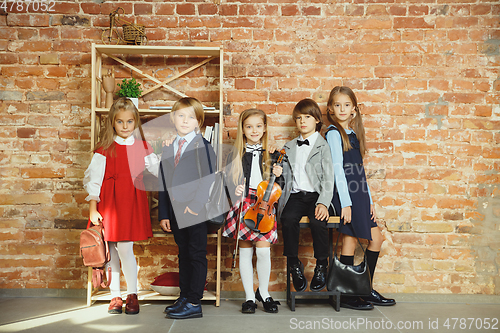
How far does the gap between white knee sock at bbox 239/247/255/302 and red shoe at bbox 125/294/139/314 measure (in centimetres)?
68

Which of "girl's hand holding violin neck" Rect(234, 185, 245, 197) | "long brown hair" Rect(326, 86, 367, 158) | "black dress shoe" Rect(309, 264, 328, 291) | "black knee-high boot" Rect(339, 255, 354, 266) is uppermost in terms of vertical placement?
"long brown hair" Rect(326, 86, 367, 158)

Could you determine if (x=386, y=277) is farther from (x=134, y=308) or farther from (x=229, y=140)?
(x=134, y=308)

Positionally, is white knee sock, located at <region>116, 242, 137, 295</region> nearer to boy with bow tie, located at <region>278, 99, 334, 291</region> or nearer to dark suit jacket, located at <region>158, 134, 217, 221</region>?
dark suit jacket, located at <region>158, 134, 217, 221</region>

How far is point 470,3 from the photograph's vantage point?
2.62 m

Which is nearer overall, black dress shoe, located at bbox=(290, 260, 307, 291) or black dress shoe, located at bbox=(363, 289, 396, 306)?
black dress shoe, located at bbox=(290, 260, 307, 291)

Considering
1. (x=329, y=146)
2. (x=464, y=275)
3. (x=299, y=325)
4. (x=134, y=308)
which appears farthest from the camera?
(x=464, y=275)

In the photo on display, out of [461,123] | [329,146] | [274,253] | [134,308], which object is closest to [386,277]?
[274,253]

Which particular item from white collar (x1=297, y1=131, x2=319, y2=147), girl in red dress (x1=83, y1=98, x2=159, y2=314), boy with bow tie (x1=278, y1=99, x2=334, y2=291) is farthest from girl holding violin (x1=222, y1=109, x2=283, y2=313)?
girl in red dress (x1=83, y1=98, x2=159, y2=314)

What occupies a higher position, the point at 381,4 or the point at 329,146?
the point at 381,4

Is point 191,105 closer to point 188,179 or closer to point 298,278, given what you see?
point 188,179

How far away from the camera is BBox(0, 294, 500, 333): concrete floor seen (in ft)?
6.51

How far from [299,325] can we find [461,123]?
187 cm

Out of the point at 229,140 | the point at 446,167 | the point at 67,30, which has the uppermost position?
the point at 67,30

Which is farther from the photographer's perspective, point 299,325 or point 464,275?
point 464,275
